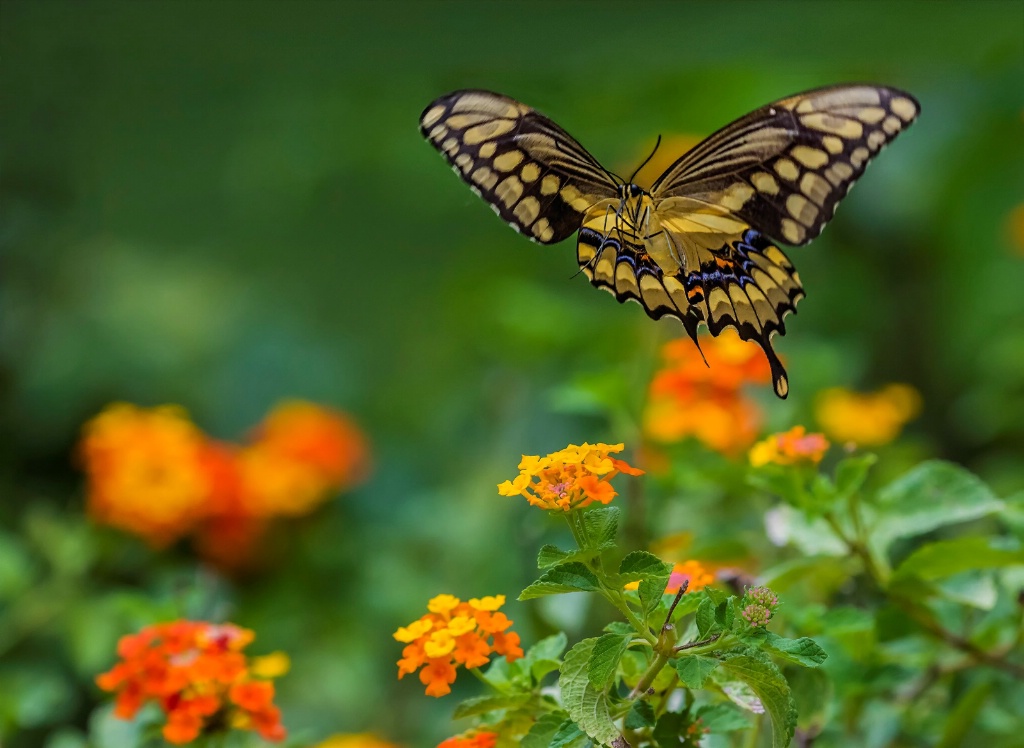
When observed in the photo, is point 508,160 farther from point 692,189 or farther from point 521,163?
point 692,189

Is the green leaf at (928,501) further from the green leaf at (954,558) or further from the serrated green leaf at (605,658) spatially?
the serrated green leaf at (605,658)

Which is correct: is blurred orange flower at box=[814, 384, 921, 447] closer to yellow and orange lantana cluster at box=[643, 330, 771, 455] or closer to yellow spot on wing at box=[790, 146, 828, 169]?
yellow and orange lantana cluster at box=[643, 330, 771, 455]

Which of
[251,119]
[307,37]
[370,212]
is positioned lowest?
[307,37]

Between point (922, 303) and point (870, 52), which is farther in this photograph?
point (922, 303)

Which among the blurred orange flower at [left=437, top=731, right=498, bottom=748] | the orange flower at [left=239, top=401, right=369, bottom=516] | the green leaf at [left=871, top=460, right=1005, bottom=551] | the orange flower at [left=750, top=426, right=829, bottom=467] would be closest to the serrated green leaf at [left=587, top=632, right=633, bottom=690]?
the blurred orange flower at [left=437, top=731, right=498, bottom=748]

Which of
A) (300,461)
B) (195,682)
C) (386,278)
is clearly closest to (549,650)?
(195,682)

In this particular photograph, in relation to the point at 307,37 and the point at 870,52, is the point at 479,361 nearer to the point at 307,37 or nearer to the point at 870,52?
the point at 307,37

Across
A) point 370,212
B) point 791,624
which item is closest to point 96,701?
point 791,624
